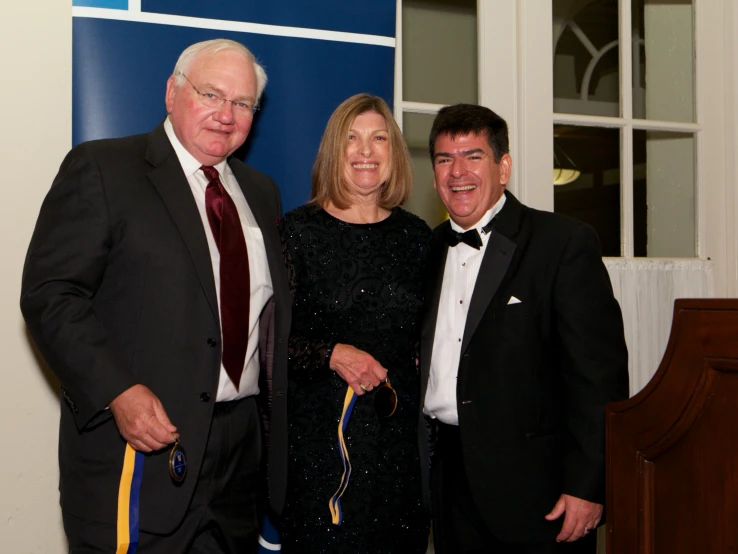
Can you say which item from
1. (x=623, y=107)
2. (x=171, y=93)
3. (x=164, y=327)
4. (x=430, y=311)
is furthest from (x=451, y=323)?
(x=623, y=107)

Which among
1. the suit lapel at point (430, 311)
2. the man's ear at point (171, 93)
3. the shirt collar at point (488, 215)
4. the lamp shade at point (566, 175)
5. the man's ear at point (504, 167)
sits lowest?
the suit lapel at point (430, 311)

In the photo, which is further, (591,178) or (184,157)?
(591,178)

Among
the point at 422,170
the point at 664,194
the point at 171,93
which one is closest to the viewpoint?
the point at 171,93

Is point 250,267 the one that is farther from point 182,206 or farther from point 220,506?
point 220,506

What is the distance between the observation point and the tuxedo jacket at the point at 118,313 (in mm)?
1922

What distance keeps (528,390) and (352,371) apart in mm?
503

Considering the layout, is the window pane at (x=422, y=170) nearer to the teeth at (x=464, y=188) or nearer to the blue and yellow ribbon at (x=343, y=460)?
the teeth at (x=464, y=188)

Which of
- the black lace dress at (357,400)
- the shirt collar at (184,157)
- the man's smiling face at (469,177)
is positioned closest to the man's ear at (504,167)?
the man's smiling face at (469,177)

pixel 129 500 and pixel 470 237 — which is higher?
pixel 470 237

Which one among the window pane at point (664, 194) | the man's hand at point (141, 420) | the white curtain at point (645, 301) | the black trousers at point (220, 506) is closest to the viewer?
the man's hand at point (141, 420)

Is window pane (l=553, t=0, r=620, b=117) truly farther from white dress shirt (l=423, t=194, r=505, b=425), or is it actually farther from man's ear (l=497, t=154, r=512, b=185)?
white dress shirt (l=423, t=194, r=505, b=425)

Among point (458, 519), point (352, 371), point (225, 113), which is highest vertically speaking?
point (225, 113)

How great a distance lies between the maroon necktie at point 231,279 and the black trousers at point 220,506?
14 cm

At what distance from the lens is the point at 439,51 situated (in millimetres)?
3502
